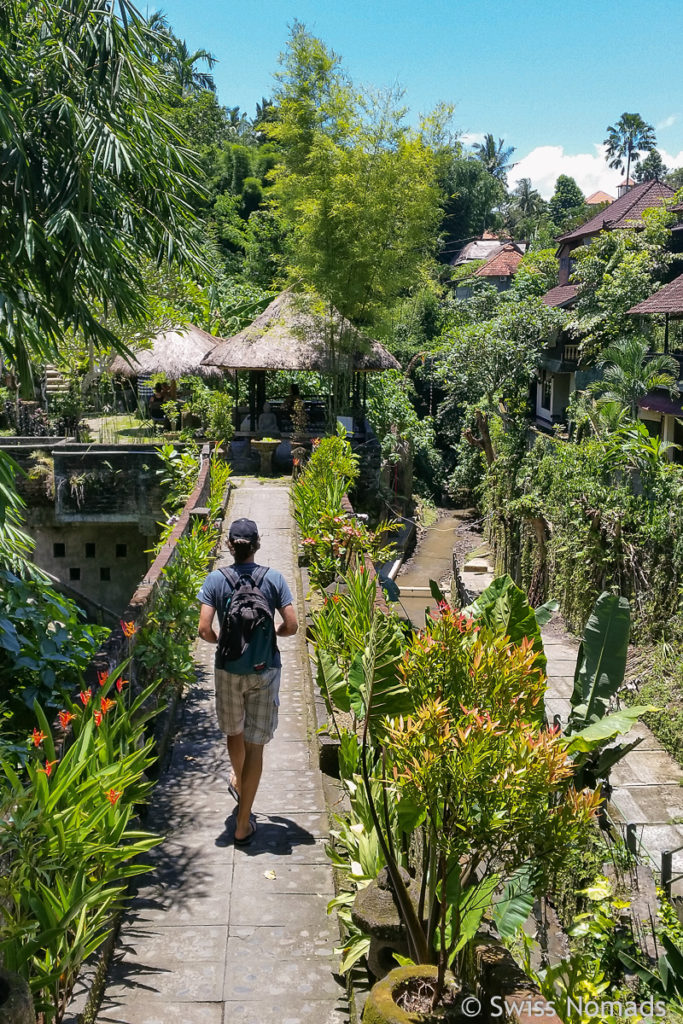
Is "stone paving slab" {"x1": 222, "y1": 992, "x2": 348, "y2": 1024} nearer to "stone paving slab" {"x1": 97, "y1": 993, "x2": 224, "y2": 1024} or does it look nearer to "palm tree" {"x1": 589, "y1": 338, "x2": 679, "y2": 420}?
"stone paving slab" {"x1": 97, "y1": 993, "x2": 224, "y2": 1024}

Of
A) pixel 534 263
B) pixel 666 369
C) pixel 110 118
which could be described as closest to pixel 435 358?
pixel 534 263

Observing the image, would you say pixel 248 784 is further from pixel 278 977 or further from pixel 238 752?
pixel 278 977

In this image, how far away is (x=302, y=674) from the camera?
777 centimetres

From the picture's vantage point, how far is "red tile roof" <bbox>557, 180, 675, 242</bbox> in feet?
98.9

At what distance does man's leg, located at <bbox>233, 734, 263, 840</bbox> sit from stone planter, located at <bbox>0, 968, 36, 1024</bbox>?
7.28 ft

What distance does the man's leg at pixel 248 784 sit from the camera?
5.04 meters

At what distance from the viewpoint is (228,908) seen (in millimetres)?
4520

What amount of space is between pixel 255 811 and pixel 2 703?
1.60 m

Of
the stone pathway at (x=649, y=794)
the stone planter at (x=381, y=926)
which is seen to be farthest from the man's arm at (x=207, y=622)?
the stone pathway at (x=649, y=794)

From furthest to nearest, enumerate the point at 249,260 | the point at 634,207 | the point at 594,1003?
the point at 249,260 < the point at 634,207 < the point at 594,1003

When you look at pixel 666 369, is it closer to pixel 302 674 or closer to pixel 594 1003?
pixel 302 674

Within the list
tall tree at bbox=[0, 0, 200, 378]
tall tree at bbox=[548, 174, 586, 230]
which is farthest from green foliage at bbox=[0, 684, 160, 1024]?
tall tree at bbox=[548, 174, 586, 230]

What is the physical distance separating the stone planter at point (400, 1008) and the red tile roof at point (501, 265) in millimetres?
43806

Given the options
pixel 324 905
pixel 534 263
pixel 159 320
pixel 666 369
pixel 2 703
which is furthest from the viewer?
pixel 534 263
